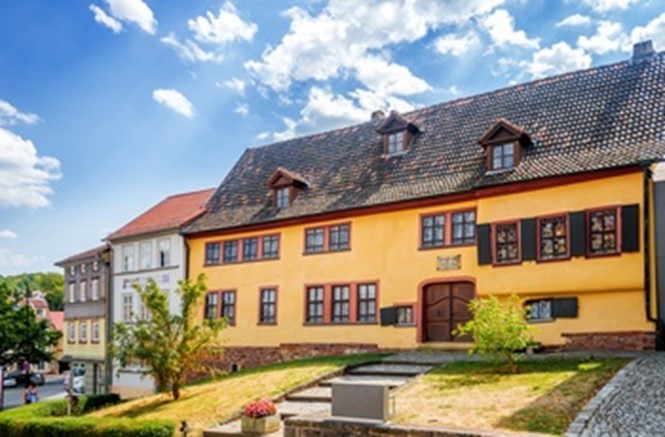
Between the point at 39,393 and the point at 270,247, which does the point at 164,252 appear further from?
the point at 39,393

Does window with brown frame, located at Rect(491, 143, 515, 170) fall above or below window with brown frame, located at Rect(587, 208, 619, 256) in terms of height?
above

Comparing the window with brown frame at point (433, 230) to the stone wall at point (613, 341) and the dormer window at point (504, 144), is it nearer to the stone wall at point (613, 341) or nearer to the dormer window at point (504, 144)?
the dormer window at point (504, 144)

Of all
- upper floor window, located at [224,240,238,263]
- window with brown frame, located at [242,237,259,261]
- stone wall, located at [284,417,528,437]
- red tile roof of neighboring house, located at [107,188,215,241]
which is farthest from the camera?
red tile roof of neighboring house, located at [107,188,215,241]

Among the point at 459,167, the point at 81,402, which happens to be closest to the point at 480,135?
the point at 459,167

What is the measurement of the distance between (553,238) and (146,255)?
21402 millimetres

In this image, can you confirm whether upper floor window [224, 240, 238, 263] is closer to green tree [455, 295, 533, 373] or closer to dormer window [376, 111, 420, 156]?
dormer window [376, 111, 420, 156]

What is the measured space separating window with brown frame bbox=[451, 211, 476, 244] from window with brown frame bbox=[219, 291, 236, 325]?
10.9 metres

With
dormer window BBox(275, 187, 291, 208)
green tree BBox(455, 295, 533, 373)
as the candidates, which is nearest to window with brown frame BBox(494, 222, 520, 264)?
green tree BBox(455, 295, 533, 373)

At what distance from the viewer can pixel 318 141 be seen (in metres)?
31.3

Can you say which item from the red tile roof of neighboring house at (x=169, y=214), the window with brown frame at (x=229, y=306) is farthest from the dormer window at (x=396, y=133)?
the red tile roof of neighboring house at (x=169, y=214)

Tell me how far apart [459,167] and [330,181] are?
245 inches

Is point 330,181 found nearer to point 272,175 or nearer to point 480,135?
point 272,175

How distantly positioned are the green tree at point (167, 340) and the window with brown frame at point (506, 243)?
9.37 meters

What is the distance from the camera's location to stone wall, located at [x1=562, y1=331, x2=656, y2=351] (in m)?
19.1
